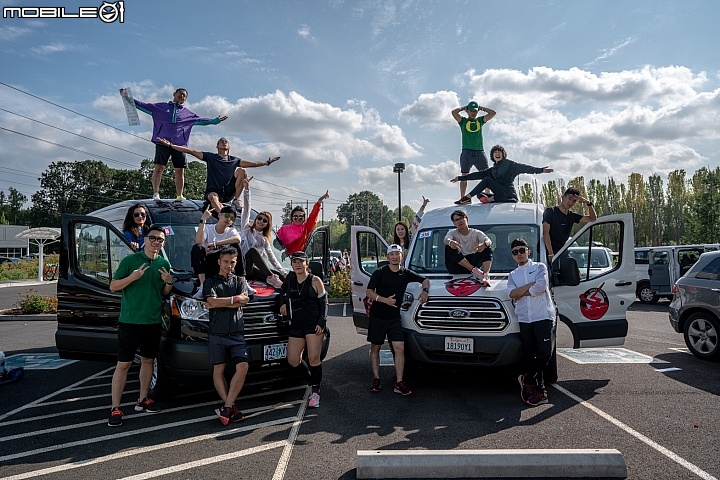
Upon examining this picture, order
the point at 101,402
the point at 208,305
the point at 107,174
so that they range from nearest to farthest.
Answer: the point at 208,305 < the point at 101,402 < the point at 107,174

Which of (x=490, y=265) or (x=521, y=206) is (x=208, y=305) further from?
(x=521, y=206)

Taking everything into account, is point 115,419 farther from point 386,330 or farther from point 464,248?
point 464,248

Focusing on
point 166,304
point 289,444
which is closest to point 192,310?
point 166,304

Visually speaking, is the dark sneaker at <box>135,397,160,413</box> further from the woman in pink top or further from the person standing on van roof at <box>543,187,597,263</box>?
the person standing on van roof at <box>543,187,597,263</box>

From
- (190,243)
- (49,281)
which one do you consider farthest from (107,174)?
(190,243)

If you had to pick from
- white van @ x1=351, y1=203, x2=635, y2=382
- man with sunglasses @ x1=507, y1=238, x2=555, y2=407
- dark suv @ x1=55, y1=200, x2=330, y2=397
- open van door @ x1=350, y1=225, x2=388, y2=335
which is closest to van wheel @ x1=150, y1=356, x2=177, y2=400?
dark suv @ x1=55, y1=200, x2=330, y2=397

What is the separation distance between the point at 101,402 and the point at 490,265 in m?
4.87

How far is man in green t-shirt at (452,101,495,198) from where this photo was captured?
9.77 meters

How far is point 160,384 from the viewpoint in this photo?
5.44 meters

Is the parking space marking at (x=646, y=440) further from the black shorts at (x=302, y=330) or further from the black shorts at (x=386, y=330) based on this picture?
the black shorts at (x=302, y=330)

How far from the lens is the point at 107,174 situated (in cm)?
7519

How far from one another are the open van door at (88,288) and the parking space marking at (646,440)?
5.43m

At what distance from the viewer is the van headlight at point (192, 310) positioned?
522cm

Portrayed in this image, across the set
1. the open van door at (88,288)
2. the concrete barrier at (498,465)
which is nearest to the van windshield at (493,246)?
the concrete barrier at (498,465)
